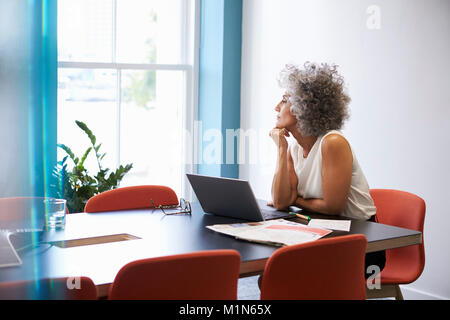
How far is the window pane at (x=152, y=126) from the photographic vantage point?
4.53 metres

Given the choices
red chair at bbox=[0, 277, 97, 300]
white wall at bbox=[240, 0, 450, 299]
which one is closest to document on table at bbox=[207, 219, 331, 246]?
red chair at bbox=[0, 277, 97, 300]

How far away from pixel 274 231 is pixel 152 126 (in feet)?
9.99

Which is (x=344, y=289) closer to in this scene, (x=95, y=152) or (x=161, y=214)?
(x=161, y=214)

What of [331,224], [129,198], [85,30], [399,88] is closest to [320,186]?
[331,224]

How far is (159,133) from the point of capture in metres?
4.71

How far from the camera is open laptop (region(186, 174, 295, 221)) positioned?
6.38 ft

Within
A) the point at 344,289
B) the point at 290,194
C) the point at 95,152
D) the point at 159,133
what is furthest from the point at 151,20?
the point at 344,289

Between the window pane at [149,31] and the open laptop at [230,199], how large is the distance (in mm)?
2604

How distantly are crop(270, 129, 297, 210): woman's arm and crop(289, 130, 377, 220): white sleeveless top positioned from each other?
0.16ft

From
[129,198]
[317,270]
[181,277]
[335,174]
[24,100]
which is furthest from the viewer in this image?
[129,198]

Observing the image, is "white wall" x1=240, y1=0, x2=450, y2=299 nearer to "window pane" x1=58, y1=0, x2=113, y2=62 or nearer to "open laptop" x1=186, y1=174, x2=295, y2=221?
"open laptop" x1=186, y1=174, x2=295, y2=221

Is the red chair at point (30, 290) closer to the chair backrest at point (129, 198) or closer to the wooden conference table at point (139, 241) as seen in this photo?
the wooden conference table at point (139, 241)

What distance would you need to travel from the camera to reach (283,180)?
2.31 meters

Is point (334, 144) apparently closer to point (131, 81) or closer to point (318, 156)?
point (318, 156)
